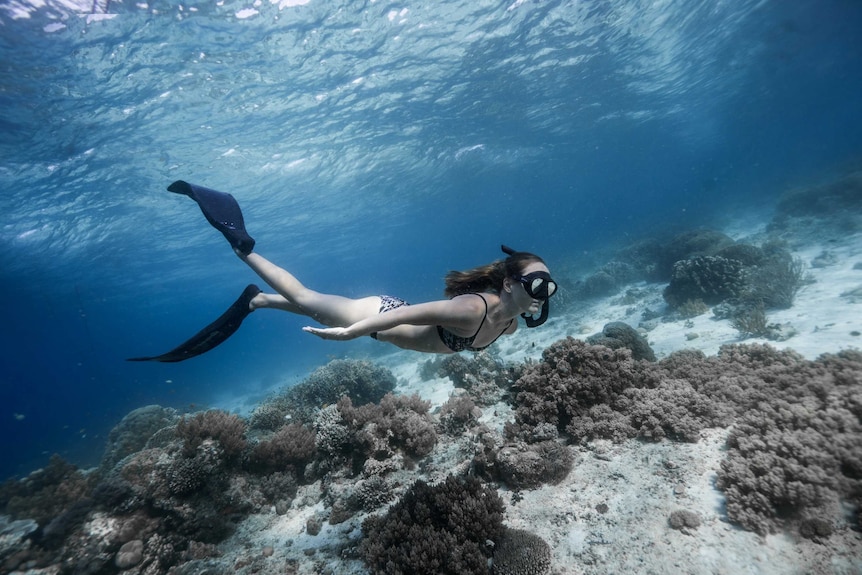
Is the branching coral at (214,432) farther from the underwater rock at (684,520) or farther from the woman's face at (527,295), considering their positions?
the underwater rock at (684,520)

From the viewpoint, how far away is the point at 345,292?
13462cm

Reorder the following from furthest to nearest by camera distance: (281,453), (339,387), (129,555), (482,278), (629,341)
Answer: (339,387)
(629,341)
(281,453)
(129,555)
(482,278)

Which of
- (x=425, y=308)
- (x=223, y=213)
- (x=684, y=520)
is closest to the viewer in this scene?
(x=684, y=520)

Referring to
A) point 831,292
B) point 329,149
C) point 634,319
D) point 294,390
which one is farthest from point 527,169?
point 294,390

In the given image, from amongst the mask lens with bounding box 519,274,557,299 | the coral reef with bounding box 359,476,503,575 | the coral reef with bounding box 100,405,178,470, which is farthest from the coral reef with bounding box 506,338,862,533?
the coral reef with bounding box 100,405,178,470

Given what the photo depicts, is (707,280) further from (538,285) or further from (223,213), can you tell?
(223,213)

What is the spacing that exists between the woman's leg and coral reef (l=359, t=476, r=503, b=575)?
2.43 m

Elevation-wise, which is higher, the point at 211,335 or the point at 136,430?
the point at 211,335

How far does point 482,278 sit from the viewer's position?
167 inches

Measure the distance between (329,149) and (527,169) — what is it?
105 feet

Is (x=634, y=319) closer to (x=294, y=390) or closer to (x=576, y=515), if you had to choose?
(x=576, y=515)

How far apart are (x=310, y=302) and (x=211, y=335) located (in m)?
1.92

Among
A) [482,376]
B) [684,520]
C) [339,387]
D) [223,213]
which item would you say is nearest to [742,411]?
[684,520]

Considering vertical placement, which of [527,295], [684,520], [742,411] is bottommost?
[742,411]
